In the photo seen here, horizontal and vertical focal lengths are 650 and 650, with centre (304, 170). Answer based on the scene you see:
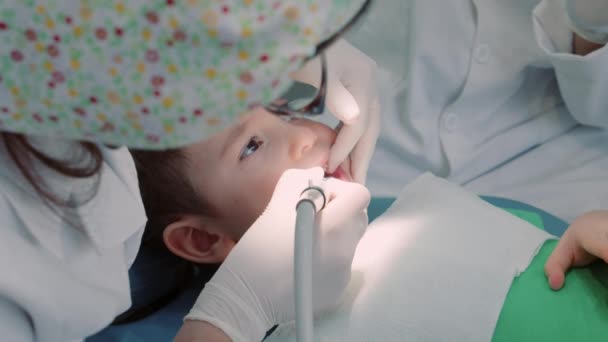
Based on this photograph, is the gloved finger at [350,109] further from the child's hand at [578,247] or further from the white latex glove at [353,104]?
the child's hand at [578,247]

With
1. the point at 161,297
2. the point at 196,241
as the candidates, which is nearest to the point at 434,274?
the point at 196,241

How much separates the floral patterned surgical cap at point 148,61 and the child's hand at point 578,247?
53 cm

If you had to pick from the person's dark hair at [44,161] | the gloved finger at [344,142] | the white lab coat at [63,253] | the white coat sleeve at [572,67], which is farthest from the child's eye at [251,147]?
the white coat sleeve at [572,67]

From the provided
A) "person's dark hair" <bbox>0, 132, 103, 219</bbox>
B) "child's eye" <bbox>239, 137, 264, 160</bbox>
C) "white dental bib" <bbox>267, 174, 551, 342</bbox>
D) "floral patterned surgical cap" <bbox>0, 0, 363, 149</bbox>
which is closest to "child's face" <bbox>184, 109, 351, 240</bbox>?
"child's eye" <bbox>239, 137, 264, 160</bbox>

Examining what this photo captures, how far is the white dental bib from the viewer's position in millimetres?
868

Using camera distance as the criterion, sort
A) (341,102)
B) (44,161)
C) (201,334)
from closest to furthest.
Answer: (44,161)
(201,334)
(341,102)

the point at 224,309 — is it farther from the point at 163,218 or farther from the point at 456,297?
the point at 456,297

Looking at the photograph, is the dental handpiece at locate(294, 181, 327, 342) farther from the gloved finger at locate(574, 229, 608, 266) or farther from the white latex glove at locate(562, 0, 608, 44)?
the white latex glove at locate(562, 0, 608, 44)

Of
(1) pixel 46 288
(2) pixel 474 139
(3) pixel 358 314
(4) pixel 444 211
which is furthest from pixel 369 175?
(1) pixel 46 288

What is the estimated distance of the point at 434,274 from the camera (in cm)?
91

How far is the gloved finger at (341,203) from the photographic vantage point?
90 centimetres

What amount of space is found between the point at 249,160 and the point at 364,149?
7.8 inches

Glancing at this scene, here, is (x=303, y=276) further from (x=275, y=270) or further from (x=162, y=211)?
(x=162, y=211)

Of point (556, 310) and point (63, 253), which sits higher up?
point (63, 253)
